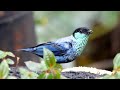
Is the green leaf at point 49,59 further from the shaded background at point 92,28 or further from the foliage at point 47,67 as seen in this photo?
the shaded background at point 92,28

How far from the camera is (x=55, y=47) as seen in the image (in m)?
1.19

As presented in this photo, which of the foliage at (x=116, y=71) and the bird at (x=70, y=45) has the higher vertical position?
the bird at (x=70, y=45)

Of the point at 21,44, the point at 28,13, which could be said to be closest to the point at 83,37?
the point at 21,44

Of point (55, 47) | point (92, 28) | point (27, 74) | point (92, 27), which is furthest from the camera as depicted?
point (92, 27)

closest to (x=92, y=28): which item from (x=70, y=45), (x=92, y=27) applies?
(x=92, y=27)

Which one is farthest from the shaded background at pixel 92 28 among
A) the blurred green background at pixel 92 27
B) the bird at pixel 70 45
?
the bird at pixel 70 45

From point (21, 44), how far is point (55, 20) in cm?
117

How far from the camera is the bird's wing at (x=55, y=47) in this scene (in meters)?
1.18

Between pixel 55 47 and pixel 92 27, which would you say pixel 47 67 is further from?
pixel 92 27

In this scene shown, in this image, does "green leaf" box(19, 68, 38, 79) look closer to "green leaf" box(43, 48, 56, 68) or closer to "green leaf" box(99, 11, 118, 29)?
"green leaf" box(43, 48, 56, 68)

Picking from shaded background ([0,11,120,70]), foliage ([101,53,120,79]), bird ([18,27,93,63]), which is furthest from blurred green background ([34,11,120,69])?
foliage ([101,53,120,79])
